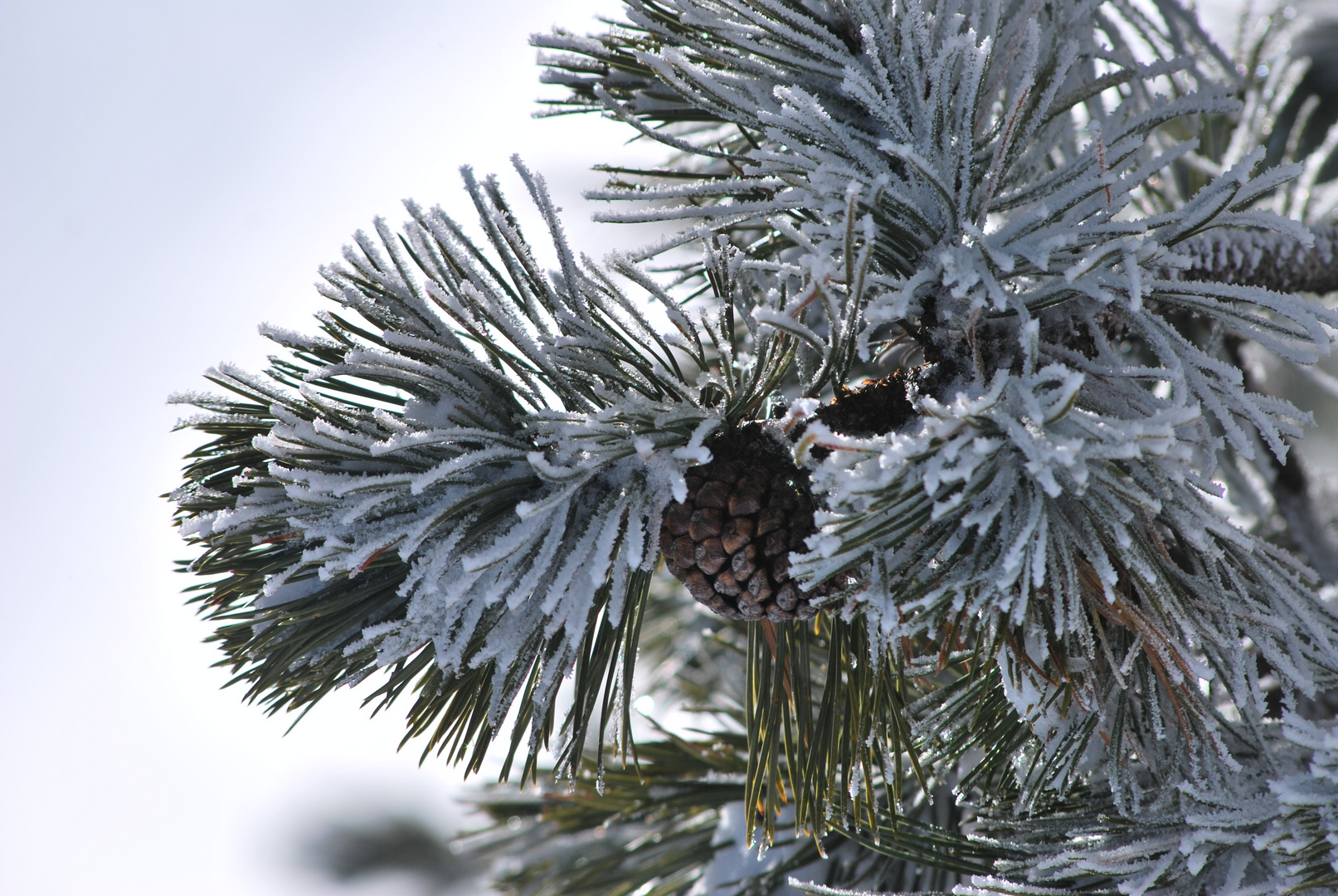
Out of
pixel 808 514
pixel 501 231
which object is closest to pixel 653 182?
pixel 501 231

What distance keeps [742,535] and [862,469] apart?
0.14 meters

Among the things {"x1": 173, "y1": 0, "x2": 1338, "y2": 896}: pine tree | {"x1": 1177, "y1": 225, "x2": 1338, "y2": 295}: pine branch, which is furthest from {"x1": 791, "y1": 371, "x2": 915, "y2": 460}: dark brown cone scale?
{"x1": 1177, "y1": 225, "x2": 1338, "y2": 295}: pine branch

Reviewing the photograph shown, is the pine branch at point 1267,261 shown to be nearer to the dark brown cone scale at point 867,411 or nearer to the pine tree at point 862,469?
the pine tree at point 862,469

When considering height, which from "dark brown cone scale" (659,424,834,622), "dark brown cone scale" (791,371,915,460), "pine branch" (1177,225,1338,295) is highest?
"pine branch" (1177,225,1338,295)

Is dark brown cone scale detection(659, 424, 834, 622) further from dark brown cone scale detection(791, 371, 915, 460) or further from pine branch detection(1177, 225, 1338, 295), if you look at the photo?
pine branch detection(1177, 225, 1338, 295)

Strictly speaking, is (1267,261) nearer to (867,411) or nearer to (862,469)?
Result: (867,411)

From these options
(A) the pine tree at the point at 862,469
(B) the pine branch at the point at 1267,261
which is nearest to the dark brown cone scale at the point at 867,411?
(A) the pine tree at the point at 862,469

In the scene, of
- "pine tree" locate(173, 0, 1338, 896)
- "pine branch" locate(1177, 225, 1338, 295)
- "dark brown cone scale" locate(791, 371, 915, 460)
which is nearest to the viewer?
"pine tree" locate(173, 0, 1338, 896)

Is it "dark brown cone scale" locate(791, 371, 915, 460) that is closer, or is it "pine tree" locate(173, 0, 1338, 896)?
"pine tree" locate(173, 0, 1338, 896)

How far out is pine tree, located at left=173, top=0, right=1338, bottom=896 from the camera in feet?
1.89

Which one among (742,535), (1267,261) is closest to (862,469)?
(742,535)

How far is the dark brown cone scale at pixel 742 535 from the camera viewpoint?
26.4 inches

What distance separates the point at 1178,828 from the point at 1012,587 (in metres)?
0.28

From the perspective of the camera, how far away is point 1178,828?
0.69 metres
